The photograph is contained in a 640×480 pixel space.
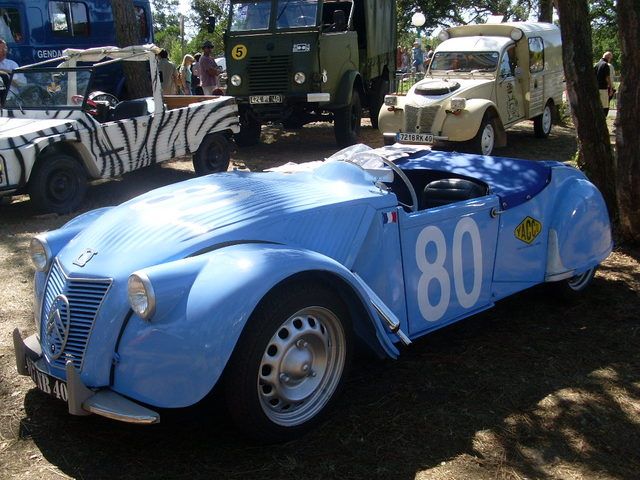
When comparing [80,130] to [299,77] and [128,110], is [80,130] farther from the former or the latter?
[299,77]

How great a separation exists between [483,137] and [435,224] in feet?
24.6

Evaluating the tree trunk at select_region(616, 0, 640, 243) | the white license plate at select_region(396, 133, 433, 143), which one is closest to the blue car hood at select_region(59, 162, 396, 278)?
the tree trunk at select_region(616, 0, 640, 243)

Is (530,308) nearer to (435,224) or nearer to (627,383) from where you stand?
(627,383)

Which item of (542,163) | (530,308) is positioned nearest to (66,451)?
(530,308)

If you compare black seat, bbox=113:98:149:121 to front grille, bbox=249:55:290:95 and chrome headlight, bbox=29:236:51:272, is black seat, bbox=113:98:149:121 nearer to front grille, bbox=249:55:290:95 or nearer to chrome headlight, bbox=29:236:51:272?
front grille, bbox=249:55:290:95

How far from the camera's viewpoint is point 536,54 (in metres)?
12.7

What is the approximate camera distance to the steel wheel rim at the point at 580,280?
191 inches

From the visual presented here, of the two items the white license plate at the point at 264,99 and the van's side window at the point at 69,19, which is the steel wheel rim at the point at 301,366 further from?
the van's side window at the point at 69,19

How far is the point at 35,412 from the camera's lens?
11.0 feet

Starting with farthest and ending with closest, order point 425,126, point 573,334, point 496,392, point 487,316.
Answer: point 425,126 < point 487,316 < point 573,334 < point 496,392

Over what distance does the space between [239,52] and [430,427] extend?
9.77m

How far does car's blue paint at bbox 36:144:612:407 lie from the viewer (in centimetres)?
275

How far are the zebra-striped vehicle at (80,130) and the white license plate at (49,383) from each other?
15.3ft

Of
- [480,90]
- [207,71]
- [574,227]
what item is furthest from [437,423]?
[207,71]
